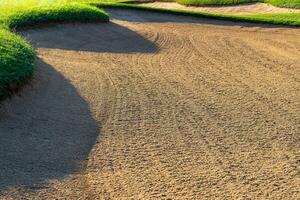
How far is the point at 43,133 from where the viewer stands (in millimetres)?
7820

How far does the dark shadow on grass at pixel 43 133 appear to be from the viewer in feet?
21.7

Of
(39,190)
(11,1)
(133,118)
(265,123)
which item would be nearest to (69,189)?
(39,190)

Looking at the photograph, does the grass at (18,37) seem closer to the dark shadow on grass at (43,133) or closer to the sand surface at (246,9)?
the dark shadow on grass at (43,133)

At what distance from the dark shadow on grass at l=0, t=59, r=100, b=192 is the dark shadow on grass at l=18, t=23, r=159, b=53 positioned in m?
4.10

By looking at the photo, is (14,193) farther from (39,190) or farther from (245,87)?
(245,87)

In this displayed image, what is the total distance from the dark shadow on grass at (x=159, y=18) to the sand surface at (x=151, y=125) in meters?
6.03

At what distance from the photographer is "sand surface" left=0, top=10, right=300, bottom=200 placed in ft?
21.3

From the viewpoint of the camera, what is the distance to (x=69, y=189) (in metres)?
6.27

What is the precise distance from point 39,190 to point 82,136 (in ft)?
6.05

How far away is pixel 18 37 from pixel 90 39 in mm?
3891

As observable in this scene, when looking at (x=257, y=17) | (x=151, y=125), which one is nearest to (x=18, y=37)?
(x=151, y=125)

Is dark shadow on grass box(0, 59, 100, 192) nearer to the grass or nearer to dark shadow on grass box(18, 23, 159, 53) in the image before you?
the grass

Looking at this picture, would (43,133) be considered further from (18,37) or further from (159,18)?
(159,18)

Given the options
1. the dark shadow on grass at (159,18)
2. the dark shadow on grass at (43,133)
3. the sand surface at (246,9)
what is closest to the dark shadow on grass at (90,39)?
the dark shadow on grass at (159,18)
